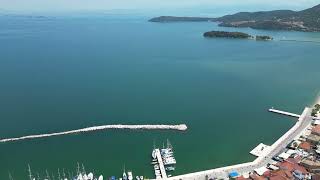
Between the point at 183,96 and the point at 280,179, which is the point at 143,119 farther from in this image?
the point at 280,179

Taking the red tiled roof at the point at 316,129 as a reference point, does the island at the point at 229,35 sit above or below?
above

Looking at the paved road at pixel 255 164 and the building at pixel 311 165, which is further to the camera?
the paved road at pixel 255 164

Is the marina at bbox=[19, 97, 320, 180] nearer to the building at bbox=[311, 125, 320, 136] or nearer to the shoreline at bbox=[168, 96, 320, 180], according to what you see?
the shoreline at bbox=[168, 96, 320, 180]

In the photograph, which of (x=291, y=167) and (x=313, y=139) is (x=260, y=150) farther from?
(x=313, y=139)

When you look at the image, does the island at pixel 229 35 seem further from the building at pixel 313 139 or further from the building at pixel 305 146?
the building at pixel 305 146

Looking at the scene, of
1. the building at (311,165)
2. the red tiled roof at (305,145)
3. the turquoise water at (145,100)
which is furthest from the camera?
the turquoise water at (145,100)

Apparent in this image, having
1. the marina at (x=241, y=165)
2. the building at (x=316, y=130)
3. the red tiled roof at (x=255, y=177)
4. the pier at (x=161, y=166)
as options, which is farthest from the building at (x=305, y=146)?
the pier at (x=161, y=166)

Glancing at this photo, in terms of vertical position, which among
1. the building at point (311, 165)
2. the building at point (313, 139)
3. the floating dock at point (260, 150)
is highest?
the building at point (313, 139)

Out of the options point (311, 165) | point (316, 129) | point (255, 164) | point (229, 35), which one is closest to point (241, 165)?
point (255, 164)

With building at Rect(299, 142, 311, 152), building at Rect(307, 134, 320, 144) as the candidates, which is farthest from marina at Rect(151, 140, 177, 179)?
building at Rect(307, 134, 320, 144)
